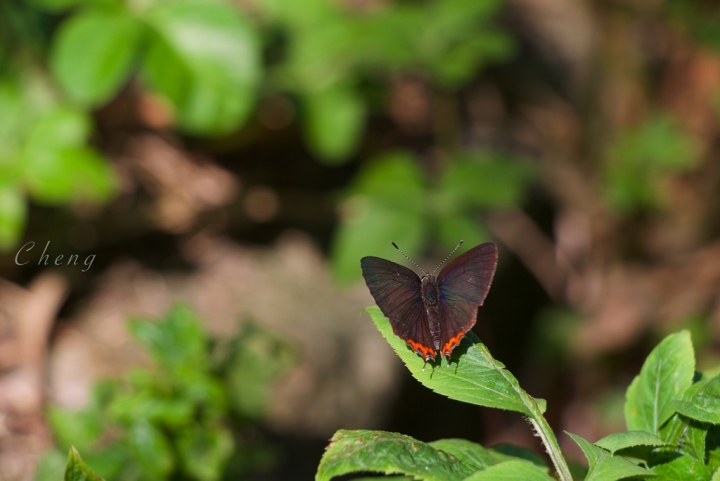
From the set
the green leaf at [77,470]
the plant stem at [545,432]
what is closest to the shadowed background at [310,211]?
the green leaf at [77,470]

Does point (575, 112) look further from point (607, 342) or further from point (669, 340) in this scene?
point (669, 340)

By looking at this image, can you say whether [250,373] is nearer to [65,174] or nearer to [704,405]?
[65,174]

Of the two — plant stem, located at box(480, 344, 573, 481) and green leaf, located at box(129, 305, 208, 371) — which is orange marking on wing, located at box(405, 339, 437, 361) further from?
green leaf, located at box(129, 305, 208, 371)

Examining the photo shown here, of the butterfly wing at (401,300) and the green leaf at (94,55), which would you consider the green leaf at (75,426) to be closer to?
the butterfly wing at (401,300)

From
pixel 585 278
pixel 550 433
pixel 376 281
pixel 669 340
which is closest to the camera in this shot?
pixel 550 433

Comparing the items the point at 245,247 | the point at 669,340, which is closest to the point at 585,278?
the point at 245,247

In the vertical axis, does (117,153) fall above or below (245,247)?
above

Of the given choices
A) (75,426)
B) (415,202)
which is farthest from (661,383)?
(415,202)
